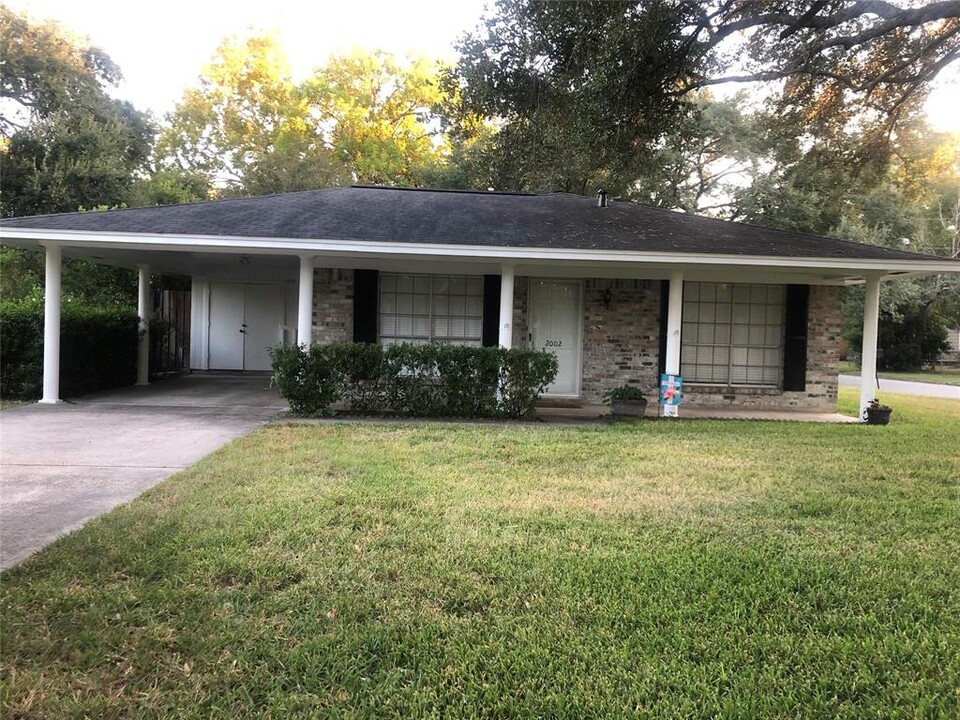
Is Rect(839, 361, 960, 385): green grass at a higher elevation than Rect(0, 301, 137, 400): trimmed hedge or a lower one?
lower

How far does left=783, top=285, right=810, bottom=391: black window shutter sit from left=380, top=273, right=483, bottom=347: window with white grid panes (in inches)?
206

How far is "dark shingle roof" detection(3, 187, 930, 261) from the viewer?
30.2ft

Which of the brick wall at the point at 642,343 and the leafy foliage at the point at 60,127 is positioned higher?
the leafy foliage at the point at 60,127

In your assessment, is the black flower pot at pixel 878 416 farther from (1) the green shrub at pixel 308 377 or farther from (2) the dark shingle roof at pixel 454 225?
(1) the green shrub at pixel 308 377

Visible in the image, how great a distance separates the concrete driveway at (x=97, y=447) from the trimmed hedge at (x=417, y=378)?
2.64 feet

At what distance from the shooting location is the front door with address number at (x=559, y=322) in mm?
11344

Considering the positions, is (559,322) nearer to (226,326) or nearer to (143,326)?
(143,326)

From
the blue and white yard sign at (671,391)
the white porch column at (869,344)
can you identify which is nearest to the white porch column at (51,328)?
the blue and white yard sign at (671,391)

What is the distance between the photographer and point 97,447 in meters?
6.59

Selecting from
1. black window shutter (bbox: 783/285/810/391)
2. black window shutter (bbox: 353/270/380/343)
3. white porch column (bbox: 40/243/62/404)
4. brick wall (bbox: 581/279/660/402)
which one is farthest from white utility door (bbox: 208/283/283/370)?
black window shutter (bbox: 783/285/810/391)

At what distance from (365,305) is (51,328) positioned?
15.1 feet

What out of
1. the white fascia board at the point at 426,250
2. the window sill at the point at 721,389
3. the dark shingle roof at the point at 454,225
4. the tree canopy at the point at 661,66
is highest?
the tree canopy at the point at 661,66

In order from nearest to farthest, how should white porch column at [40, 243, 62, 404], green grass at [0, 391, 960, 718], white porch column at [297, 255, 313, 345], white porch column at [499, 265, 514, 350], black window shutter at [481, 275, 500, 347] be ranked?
green grass at [0, 391, 960, 718] < white porch column at [297, 255, 313, 345] < white porch column at [40, 243, 62, 404] < white porch column at [499, 265, 514, 350] < black window shutter at [481, 275, 500, 347]

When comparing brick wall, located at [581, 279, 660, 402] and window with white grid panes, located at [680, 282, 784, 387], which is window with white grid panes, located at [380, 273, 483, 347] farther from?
window with white grid panes, located at [680, 282, 784, 387]
